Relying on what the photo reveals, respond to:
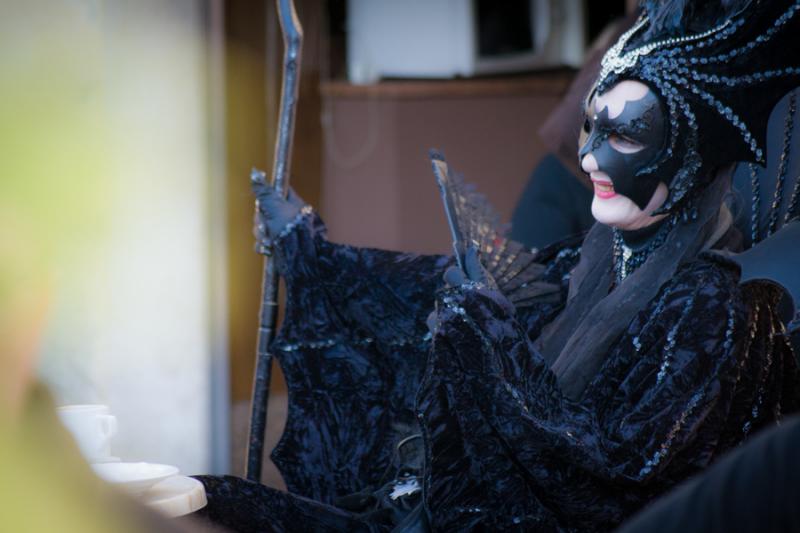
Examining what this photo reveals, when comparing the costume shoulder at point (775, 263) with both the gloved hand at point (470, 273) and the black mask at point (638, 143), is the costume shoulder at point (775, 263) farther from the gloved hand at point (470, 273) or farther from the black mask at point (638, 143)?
the gloved hand at point (470, 273)

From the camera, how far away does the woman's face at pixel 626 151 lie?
185 cm

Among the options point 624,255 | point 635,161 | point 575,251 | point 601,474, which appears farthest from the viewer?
point 575,251

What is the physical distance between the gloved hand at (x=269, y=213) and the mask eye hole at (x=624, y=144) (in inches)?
27.8

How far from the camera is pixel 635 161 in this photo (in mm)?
1866

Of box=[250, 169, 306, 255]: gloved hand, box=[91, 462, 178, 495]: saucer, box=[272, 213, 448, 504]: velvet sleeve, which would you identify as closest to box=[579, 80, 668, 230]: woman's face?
box=[272, 213, 448, 504]: velvet sleeve

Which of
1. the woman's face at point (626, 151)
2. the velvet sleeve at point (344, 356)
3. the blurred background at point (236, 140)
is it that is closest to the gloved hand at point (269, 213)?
the velvet sleeve at point (344, 356)

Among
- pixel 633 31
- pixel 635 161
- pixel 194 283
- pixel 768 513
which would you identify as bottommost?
pixel 194 283

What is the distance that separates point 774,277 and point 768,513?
0.89 meters

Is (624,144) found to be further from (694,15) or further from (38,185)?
(38,185)

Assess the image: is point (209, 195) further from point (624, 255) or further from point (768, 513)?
point (768, 513)

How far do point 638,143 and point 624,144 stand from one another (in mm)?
27

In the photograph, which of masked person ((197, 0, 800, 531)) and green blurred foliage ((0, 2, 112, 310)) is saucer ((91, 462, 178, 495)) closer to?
masked person ((197, 0, 800, 531))

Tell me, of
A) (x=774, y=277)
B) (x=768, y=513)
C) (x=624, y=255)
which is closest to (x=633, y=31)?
(x=624, y=255)

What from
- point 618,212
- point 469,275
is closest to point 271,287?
point 469,275
